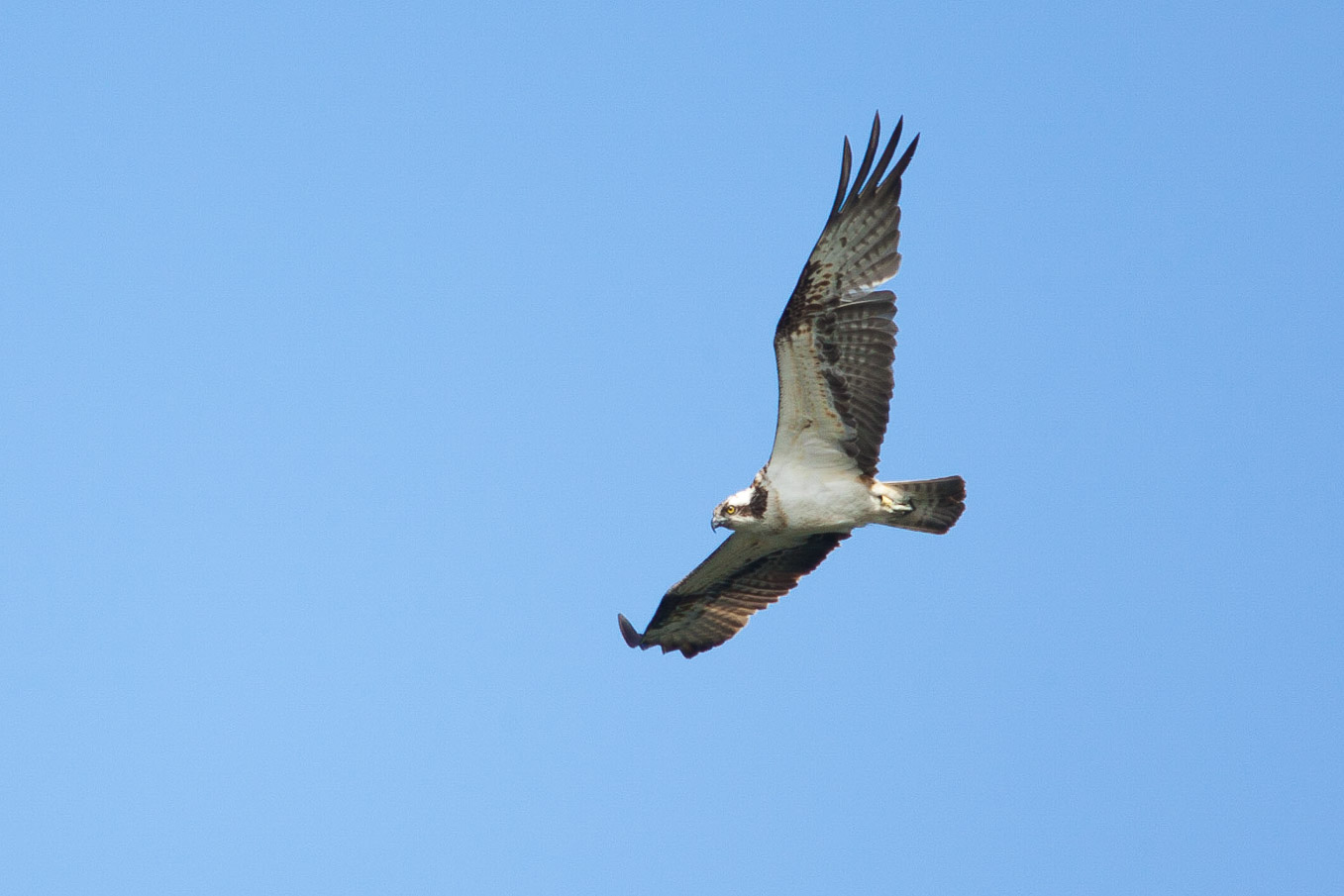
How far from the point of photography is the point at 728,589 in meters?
13.5

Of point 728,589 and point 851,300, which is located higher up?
point 851,300

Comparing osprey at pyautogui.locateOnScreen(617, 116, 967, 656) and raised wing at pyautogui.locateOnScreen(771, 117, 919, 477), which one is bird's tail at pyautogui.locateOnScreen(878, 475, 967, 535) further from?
raised wing at pyautogui.locateOnScreen(771, 117, 919, 477)

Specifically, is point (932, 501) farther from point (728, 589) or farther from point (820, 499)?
point (728, 589)

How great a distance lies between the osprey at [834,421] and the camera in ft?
36.7

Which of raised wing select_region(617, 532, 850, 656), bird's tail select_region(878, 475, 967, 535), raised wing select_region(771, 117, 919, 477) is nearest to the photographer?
raised wing select_region(771, 117, 919, 477)

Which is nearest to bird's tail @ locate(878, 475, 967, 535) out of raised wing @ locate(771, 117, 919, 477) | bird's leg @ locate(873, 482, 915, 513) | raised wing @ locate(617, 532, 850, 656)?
bird's leg @ locate(873, 482, 915, 513)

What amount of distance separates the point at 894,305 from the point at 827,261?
0.56 meters

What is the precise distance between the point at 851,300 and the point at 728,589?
129 inches

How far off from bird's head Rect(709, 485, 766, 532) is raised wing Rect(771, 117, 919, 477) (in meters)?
1.09

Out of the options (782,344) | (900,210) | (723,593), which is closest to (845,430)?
(782,344)

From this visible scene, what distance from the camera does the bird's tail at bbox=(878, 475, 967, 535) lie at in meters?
11.8

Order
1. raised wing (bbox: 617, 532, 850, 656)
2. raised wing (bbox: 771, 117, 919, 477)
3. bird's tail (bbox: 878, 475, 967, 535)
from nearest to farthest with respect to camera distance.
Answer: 1. raised wing (bbox: 771, 117, 919, 477)
2. bird's tail (bbox: 878, 475, 967, 535)
3. raised wing (bbox: 617, 532, 850, 656)

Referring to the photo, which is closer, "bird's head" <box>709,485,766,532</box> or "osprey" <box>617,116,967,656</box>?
"osprey" <box>617,116,967,656</box>

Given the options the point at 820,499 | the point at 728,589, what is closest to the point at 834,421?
the point at 820,499
